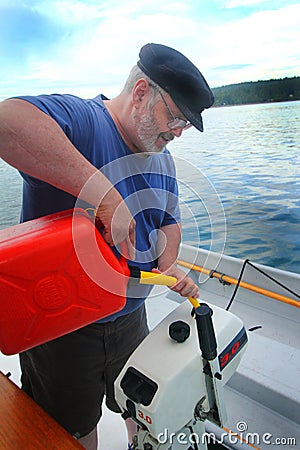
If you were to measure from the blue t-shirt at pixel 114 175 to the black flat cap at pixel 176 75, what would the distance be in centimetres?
17

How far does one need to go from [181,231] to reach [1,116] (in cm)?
57

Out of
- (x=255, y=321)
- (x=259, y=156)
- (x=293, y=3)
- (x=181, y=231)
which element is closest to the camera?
(x=181, y=231)

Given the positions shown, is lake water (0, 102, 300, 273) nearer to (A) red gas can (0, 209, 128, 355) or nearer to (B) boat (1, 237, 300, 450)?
(B) boat (1, 237, 300, 450)

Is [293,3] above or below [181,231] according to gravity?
above

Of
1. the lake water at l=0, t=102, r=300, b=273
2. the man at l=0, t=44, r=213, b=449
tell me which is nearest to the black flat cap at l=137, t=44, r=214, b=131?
the man at l=0, t=44, r=213, b=449

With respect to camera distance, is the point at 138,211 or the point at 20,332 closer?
the point at 20,332

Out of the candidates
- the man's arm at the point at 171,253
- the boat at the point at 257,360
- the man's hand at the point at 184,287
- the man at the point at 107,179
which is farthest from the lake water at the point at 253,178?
the man's hand at the point at 184,287

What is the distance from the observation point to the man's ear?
78 cm

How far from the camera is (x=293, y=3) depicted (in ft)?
9.70

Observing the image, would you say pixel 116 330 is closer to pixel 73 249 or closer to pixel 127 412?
pixel 127 412

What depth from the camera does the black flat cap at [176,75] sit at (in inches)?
29.2

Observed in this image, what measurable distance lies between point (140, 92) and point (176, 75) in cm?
10

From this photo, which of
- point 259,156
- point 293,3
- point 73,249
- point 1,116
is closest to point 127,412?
point 73,249

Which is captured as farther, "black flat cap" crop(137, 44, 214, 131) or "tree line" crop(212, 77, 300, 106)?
"tree line" crop(212, 77, 300, 106)
